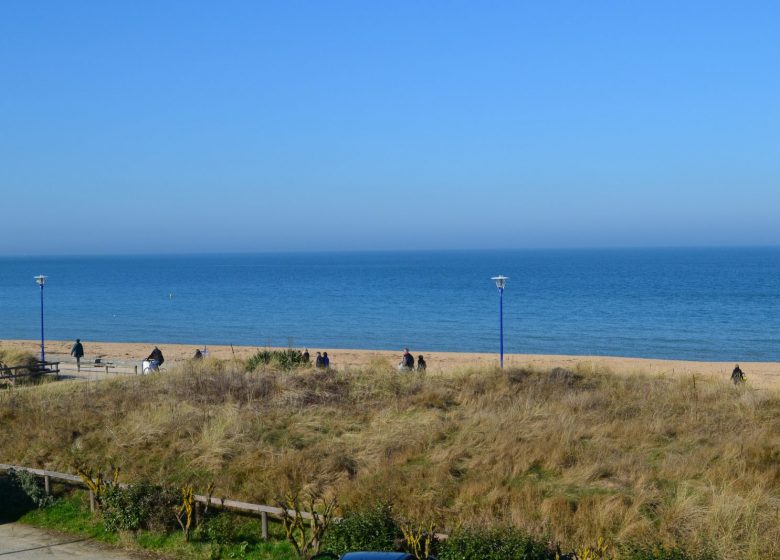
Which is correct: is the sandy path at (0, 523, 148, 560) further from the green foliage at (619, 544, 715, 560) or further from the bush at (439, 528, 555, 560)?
the green foliage at (619, 544, 715, 560)

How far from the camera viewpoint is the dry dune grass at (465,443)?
37.1 feet

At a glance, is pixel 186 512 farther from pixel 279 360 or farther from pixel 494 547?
pixel 279 360

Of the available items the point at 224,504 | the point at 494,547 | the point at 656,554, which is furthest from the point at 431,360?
the point at 656,554

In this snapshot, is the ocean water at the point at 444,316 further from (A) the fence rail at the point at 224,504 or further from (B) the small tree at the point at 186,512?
(B) the small tree at the point at 186,512

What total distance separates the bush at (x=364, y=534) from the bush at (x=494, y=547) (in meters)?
0.78

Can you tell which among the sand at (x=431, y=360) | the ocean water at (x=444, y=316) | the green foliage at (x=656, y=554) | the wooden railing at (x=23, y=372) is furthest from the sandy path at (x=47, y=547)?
the ocean water at (x=444, y=316)

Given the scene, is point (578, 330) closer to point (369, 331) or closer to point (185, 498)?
point (369, 331)

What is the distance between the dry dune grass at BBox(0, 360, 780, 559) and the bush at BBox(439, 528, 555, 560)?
1.19 m

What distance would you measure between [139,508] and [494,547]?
220 inches

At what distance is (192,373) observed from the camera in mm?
21422

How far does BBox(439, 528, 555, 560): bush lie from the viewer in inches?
373

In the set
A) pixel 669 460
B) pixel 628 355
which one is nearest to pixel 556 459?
pixel 669 460

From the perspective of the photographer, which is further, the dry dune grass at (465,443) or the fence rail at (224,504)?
the fence rail at (224,504)

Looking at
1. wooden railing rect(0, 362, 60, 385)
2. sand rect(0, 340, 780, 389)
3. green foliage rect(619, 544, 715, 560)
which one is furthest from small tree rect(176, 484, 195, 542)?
sand rect(0, 340, 780, 389)
